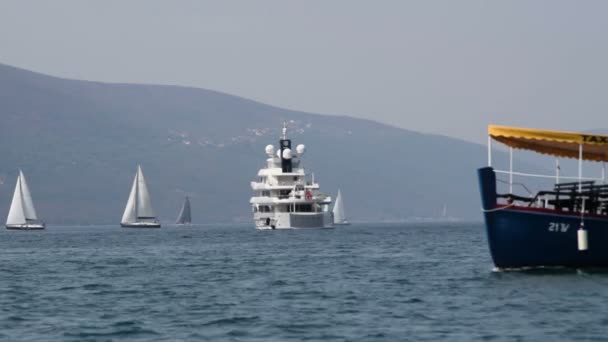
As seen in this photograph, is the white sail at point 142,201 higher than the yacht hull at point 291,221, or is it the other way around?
the white sail at point 142,201

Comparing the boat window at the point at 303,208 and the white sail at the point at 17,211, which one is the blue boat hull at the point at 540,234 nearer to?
the boat window at the point at 303,208

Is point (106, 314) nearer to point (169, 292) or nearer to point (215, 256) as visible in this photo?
point (169, 292)

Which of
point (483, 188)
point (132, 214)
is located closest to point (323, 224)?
point (132, 214)

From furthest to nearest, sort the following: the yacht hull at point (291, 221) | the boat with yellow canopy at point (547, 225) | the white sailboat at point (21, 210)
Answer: the white sailboat at point (21, 210), the yacht hull at point (291, 221), the boat with yellow canopy at point (547, 225)

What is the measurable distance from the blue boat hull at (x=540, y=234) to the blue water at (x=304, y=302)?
56 centimetres

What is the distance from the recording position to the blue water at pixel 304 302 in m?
29.1

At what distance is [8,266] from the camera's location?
5925 cm

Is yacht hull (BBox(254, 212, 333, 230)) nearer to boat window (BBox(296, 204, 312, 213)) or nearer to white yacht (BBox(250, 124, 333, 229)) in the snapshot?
white yacht (BBox(250, 124, 333, 229))

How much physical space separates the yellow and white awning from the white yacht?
274 feet

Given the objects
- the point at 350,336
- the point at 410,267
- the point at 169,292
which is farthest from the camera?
the point at 410,267

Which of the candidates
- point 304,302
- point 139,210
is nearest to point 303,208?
point 139,210

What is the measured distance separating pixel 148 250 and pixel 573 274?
38997mm

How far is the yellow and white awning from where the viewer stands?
41.6 m

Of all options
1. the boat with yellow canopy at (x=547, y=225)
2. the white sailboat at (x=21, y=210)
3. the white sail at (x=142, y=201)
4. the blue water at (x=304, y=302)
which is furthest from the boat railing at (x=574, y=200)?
the white sailboat at (x=21, y=210)
